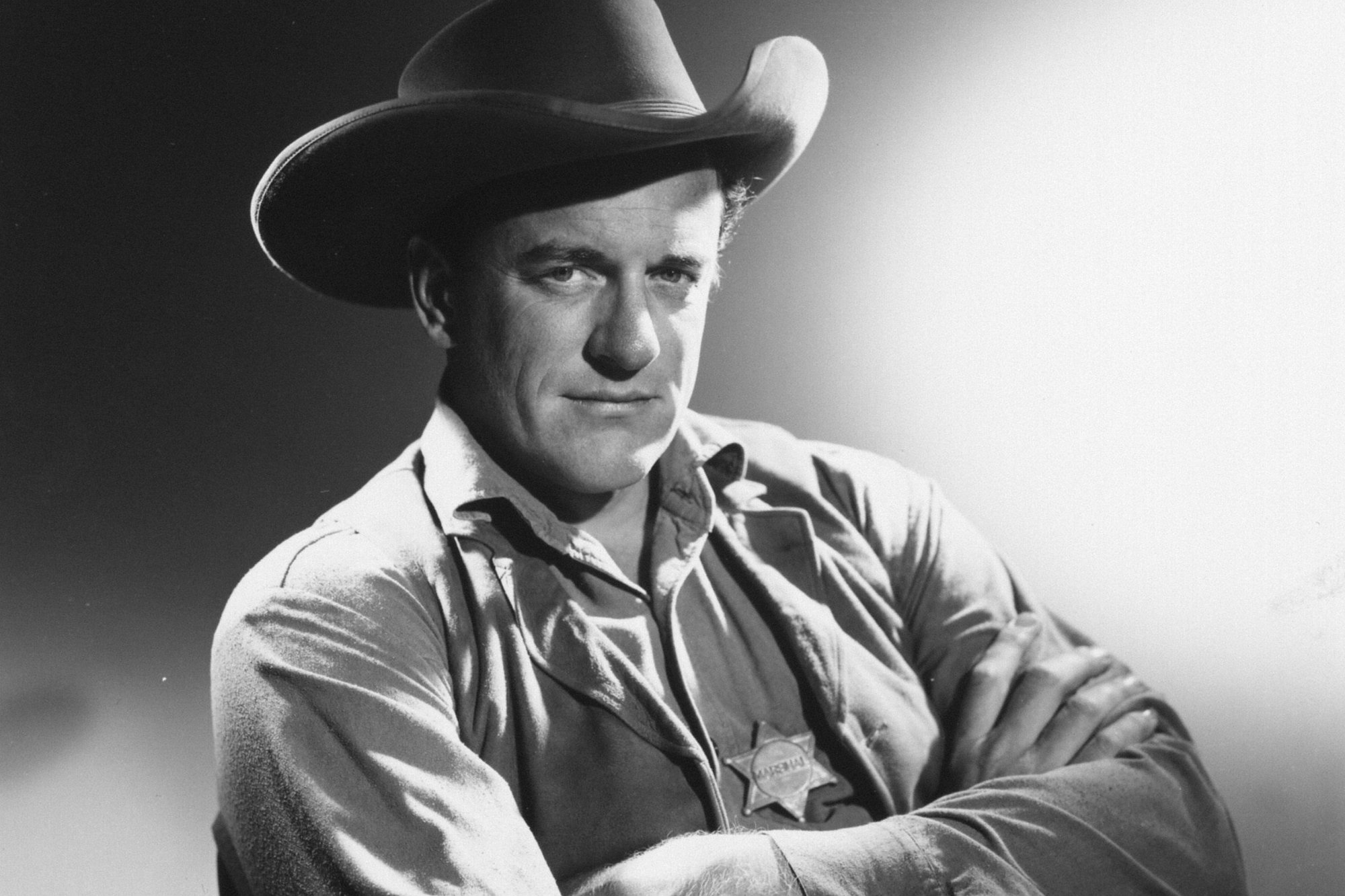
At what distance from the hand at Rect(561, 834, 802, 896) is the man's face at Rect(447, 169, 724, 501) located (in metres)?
0.49

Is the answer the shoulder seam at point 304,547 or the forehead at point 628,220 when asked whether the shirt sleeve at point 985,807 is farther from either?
the shoulder seam at point 304,547

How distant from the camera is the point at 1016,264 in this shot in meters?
2.26

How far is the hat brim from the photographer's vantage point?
1551 mm

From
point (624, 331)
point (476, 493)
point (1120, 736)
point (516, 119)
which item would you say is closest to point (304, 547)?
point (476, 493)

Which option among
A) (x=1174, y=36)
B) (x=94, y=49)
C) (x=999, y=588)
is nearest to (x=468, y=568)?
(x=999, y=588)

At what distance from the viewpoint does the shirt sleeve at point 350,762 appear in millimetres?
1397

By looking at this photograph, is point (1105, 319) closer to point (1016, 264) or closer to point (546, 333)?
point (1016, 264)

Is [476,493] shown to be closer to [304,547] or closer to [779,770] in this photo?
[304,547]

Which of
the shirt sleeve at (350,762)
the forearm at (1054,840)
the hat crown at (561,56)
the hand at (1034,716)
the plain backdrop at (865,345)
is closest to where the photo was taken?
the shirt sleeve at (350,762)

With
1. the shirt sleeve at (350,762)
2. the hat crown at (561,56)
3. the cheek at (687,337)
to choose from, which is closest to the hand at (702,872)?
the shirt sleeve at (350,762)

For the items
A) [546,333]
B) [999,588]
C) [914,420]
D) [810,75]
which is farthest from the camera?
[914,420]

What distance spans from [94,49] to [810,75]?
47.1 inches

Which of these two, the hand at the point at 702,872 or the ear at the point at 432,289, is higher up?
the ear at the point at 432,289

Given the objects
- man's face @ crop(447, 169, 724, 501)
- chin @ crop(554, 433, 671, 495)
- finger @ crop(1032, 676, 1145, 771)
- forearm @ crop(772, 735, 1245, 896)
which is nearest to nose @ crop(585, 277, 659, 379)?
man's face @ crop(447, 169, 724, 501)
